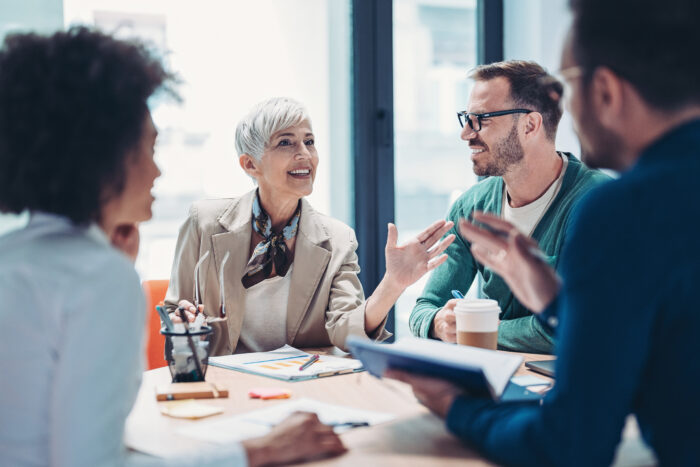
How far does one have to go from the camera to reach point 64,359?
2.75 feet

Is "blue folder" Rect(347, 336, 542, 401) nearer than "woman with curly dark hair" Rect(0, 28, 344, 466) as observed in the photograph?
No

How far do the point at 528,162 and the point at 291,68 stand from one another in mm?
1413

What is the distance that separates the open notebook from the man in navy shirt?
0.16 metres

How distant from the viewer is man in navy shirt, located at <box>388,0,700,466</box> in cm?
83

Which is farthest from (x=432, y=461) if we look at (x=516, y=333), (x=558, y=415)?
(x=516, y=333)

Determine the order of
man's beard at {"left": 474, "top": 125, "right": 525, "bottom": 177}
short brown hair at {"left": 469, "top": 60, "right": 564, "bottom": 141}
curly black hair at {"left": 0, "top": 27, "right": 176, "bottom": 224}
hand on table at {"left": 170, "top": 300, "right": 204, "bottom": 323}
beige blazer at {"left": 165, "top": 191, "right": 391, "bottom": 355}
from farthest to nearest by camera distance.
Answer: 1. short brown hair at {"left": 469, "top": 60, "right": 564, "bottom": 141}
2. man's beard at {"left": 474, "top": 125, "right": 525, "bottom": 177}
3. beige blazer at {"left": 165, "top": 191, "right": 391, "bottom": 355}
4. hand on table at {"left": 170, "top": 300, "right": 204, "bottom": 323}
5. curly black hair at {"left": 0, "top": 27, "right": 176, "bottom": 224}

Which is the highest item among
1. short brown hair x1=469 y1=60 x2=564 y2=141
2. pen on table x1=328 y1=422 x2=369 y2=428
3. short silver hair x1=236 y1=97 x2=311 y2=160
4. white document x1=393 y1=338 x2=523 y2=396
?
short brown hair x1=469 y1=60 x2=564 y2=141

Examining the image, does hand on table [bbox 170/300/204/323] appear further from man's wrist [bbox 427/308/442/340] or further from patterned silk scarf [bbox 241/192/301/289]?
man's wrist [bbox 427/308/442/340]

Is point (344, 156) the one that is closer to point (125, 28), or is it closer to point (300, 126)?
point (300, 126)

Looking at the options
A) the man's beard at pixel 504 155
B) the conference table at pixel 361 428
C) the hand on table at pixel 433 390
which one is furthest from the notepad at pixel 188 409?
the man's beard at pixel 504 155

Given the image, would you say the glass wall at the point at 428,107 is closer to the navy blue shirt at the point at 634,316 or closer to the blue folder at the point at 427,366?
the blue folder at the point at 427,366

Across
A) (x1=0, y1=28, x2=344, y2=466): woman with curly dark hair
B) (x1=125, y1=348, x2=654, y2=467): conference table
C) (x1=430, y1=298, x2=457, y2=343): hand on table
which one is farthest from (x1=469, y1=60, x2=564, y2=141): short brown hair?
(x1=0, y1=28, x2=344, y2=466): woman with curly dark hair

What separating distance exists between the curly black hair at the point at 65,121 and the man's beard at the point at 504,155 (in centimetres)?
177

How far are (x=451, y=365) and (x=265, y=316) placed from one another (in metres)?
1.23
